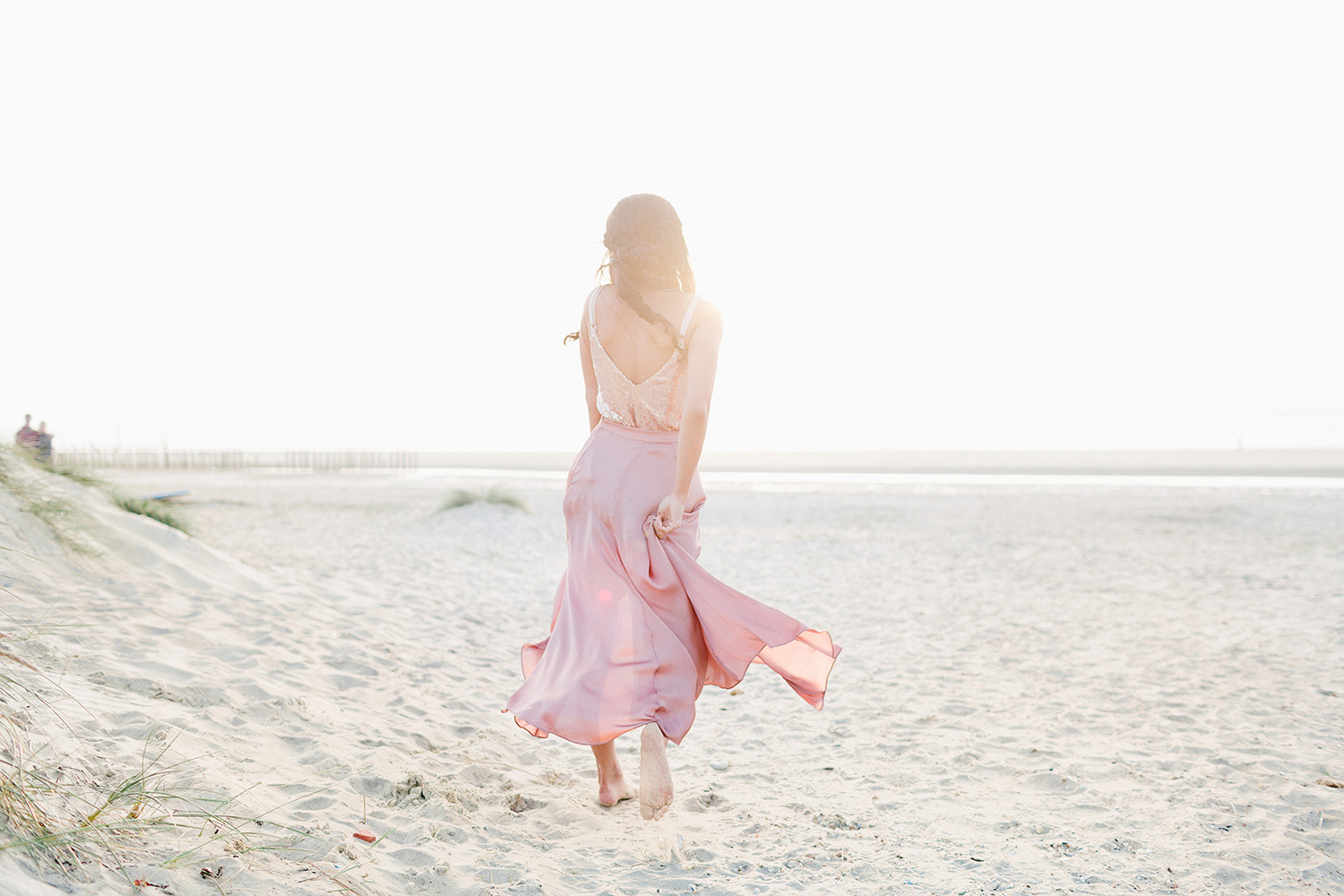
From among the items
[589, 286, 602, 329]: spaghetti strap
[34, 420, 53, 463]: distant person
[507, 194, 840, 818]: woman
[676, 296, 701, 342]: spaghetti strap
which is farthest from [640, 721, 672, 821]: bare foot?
[34, 420, 53, 463]: distant person

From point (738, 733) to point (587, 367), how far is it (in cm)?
223

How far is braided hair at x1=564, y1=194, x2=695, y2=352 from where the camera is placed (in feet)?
9.21

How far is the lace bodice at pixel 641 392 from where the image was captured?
2.89 meters

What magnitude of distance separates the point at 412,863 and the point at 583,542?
1.16 m

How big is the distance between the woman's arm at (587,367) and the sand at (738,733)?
5.15 feet

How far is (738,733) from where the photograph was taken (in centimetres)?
420

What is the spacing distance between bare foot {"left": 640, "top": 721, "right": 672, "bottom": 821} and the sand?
0.18 m

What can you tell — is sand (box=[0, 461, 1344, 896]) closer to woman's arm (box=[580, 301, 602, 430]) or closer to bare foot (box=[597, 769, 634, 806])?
bare foot (box=[597, 769, 634, 806])

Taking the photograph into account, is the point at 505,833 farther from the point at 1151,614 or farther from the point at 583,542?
the point at 1151,614

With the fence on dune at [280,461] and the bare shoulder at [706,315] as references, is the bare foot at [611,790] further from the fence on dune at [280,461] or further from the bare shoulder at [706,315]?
the fence on dune at [280,461]

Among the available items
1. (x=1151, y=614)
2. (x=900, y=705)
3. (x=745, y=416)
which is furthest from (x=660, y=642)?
(x=745, y=416)

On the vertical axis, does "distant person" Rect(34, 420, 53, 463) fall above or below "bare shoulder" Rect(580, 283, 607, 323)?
below

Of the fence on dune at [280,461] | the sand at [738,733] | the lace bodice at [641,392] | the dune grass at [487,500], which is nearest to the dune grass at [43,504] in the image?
the sand at [738,733]

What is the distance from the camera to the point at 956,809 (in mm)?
3109
